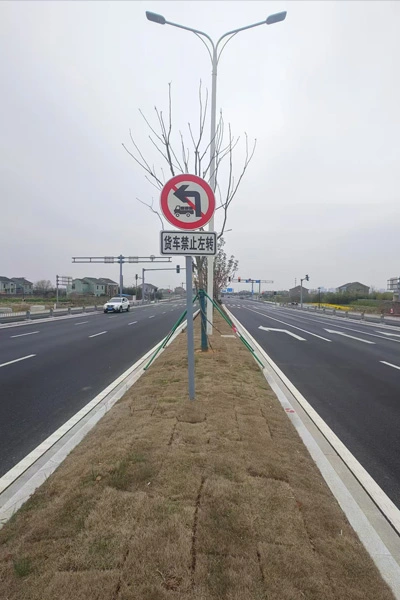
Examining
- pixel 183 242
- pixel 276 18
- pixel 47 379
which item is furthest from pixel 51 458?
pixel 276 18

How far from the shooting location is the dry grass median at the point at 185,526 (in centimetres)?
196

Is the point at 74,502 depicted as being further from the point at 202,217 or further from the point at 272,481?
the point at 202,217

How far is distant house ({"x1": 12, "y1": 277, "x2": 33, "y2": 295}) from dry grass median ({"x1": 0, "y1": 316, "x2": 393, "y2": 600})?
108 m

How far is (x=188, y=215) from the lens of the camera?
185 inches

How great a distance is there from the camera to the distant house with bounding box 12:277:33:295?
102 metres

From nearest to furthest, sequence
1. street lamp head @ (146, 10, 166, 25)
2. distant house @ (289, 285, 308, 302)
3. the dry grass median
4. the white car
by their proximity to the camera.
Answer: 1. the dry grass median
2. street lamp head @ (146, 10, 166, 25)
3. the white car
4. distant house @ (289, 285, 308, 302)

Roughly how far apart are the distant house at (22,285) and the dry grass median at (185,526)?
107855mm

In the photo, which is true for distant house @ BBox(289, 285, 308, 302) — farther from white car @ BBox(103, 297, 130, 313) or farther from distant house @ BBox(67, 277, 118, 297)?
white car @ BBox(103, 297, 130, 313)

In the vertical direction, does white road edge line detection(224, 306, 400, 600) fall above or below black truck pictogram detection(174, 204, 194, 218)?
below

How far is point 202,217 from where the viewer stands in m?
4.73

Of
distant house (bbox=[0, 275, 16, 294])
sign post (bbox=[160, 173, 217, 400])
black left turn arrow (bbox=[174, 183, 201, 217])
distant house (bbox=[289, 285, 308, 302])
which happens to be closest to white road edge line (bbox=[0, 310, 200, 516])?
sign post (bbox=[160, 173, 217, 400])

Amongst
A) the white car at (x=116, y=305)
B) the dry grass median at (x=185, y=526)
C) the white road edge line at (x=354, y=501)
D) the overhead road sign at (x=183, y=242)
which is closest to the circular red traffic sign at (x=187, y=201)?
the overhead road sign at (x=183, y=242)

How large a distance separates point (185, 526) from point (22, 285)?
4439 inches

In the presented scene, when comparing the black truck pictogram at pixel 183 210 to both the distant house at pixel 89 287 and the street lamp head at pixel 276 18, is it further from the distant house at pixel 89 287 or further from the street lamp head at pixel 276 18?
the distant house at pixel 89 287
